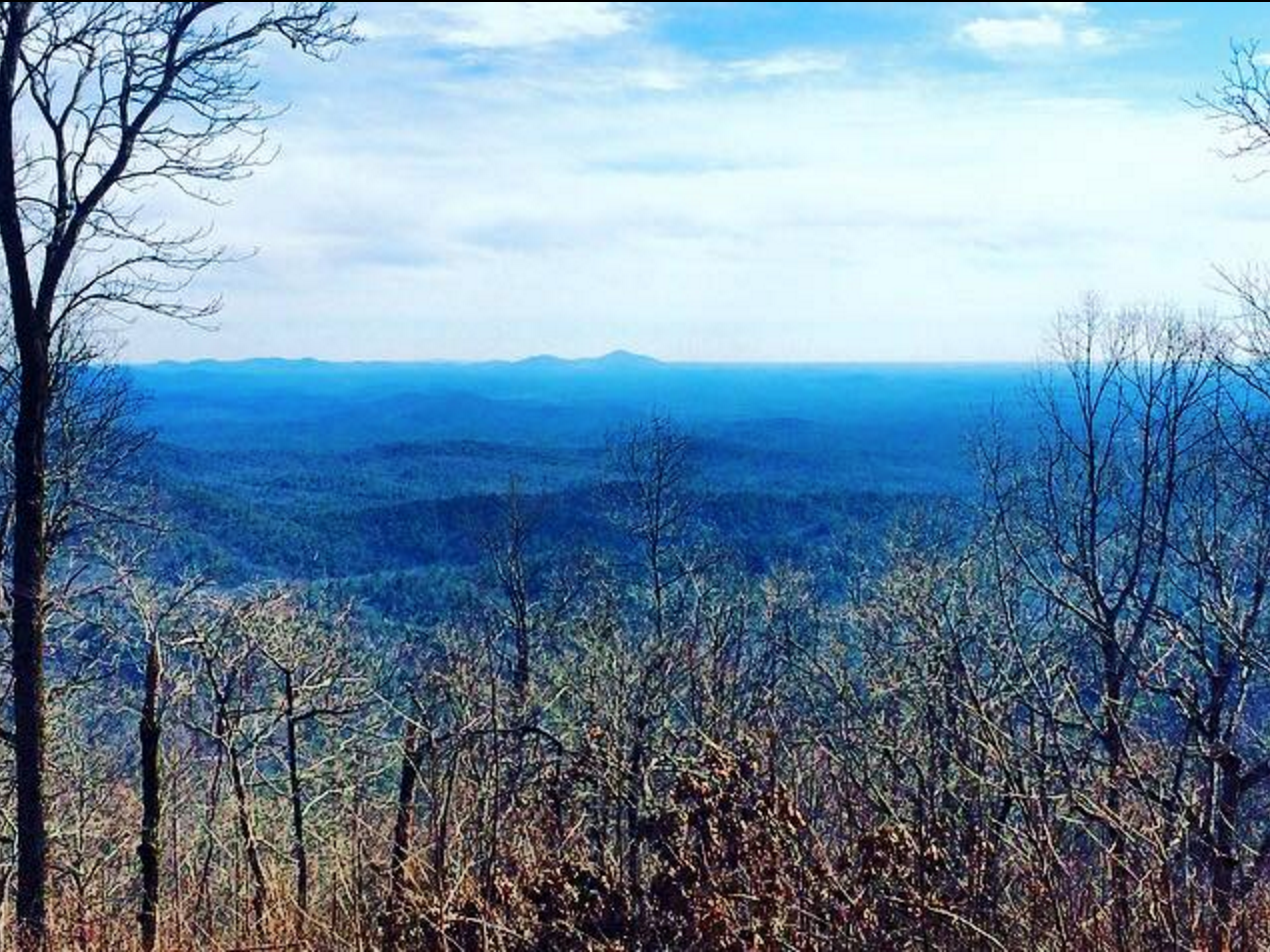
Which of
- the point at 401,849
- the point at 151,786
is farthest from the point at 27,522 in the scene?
the point at 401,849

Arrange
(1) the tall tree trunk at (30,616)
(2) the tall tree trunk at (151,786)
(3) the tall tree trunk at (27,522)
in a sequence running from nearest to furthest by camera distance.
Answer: (3) the tall tree trunk at (27,522) → (1) the tall tree trunk at (30,616) → (2) the tall tree trunk at (151,786)

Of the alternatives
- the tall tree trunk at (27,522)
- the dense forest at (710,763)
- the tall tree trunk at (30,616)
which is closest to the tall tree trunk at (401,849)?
the dense forest at (710,763)

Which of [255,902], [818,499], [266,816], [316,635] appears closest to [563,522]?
[818,499]

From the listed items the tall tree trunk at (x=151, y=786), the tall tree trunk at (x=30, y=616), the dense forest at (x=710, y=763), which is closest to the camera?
the dense forest at (x=710, y=763)

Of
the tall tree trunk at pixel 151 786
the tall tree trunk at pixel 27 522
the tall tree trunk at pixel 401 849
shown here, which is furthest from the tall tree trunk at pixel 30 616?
the tall tree trunk at pixel 401 849

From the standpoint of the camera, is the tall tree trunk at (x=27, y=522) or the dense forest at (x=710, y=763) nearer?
the dense forest at (x=710, y=763)

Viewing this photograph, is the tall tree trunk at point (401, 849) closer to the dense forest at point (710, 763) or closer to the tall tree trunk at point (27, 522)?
the dense forest at point (710, 763)

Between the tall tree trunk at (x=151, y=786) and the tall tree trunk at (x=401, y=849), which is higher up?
the tall tree trunk at (x=401, y=849)

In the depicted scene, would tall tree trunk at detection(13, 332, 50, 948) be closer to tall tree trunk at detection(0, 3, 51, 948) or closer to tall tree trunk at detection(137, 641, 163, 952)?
tall tree trunk at detection(0, 3, 51, 948)

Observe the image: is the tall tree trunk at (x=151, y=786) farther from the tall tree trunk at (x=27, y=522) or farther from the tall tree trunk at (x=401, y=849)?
the tall tree trunk at (x=401, y=849)
